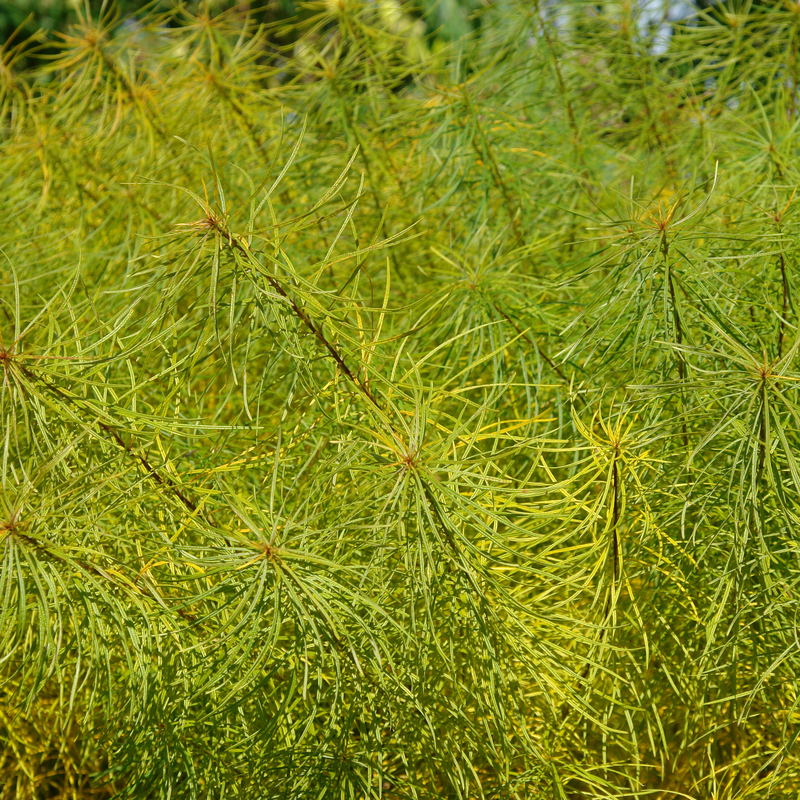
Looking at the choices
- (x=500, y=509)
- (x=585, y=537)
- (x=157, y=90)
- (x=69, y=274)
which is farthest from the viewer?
(x=157, y=90)

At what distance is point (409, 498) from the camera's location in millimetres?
492

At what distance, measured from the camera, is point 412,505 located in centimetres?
52

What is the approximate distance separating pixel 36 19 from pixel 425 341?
9.03 feet

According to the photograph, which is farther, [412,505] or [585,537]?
[585,537]

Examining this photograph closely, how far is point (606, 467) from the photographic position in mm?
543

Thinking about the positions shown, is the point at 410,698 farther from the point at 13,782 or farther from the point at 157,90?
the point at 157,90

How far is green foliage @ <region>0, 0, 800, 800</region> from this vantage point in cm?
47

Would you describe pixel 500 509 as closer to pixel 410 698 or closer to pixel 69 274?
pixel 410 698

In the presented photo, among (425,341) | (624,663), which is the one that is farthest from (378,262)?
(624,663)

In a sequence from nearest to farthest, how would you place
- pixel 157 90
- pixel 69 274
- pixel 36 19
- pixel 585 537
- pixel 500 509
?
pixel 500 509 → pixel 585 537 → pixel 69 274 → pixel 157 90 → pixel 36 19

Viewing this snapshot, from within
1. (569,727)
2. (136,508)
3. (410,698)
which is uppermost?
(136,508)

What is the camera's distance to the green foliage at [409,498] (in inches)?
18.5

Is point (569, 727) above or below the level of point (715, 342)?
below

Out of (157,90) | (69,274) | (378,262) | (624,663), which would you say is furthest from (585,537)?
(157,90)
